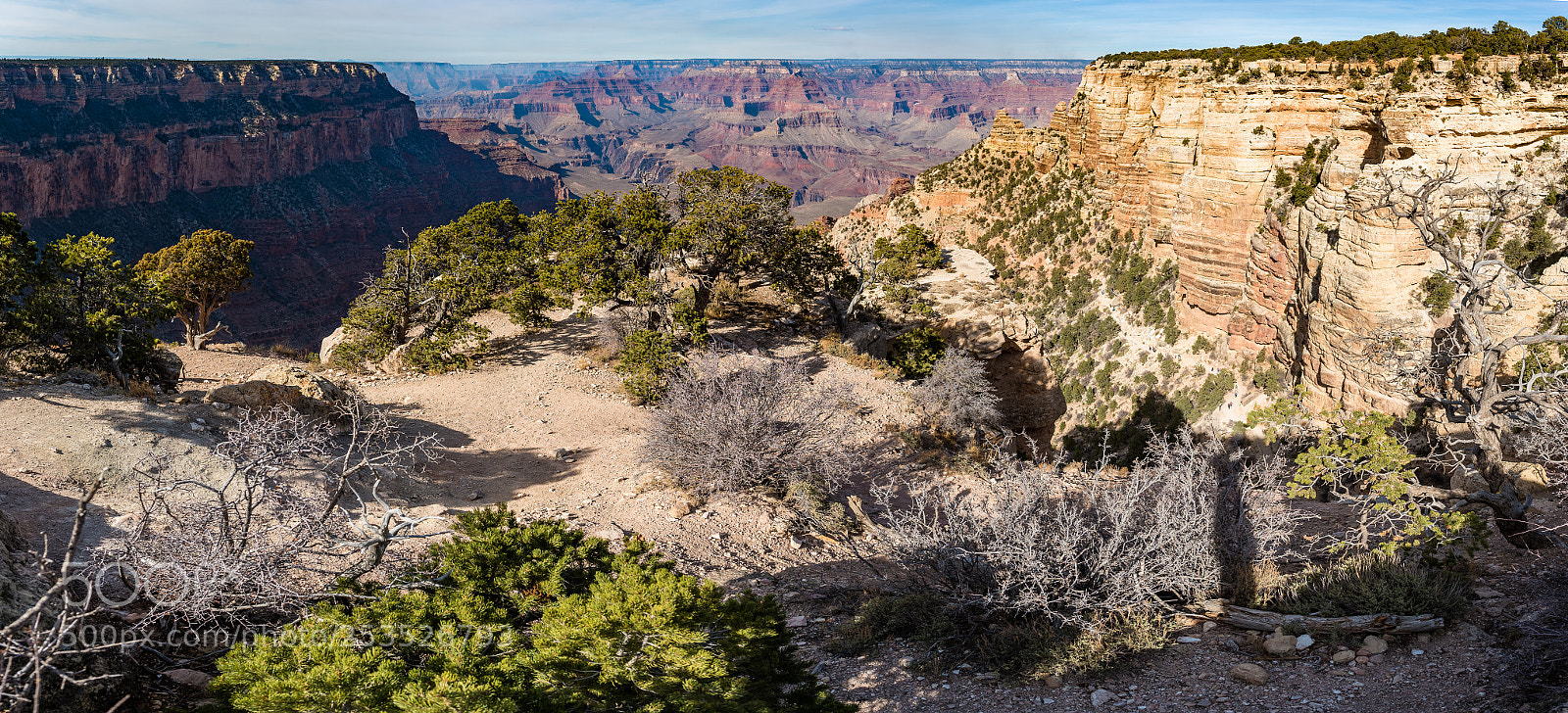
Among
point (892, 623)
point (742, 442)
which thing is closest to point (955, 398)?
point (742, 442)

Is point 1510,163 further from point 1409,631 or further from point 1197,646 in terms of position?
point 1197,646

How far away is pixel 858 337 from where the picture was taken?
24438 millimetres

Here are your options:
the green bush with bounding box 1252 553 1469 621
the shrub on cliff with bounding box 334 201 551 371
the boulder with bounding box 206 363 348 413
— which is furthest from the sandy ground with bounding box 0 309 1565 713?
the shrub on cliff with bounding box 334 201 551 371

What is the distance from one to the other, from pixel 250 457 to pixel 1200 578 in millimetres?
9775

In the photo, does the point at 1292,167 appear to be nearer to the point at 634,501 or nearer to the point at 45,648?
the point at 634,501

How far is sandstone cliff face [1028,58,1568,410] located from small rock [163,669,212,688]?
63.8 ft

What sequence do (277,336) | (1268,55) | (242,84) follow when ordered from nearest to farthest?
(1268,55), (277,336), (242,84)

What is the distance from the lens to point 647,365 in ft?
58.8

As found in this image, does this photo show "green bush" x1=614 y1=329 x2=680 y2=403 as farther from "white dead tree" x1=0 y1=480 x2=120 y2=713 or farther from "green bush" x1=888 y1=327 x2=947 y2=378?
"white dead tree" x1=0 y1=480 x2=120 y2=713

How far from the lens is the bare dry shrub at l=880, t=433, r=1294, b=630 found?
24.6 feet

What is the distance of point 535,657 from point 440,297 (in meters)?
18.2

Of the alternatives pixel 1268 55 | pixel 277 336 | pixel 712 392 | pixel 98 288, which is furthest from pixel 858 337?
pixel 277 336

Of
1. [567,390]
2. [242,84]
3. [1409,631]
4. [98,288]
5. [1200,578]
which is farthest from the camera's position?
[242,84]

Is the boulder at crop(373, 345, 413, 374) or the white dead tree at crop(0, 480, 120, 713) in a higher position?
the white dead tree at crop(0, 480, 120, 713)
